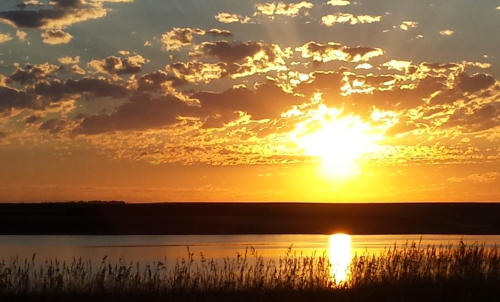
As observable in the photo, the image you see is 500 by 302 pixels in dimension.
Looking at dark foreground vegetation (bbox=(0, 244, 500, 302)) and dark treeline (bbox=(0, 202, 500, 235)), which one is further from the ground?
dark treeline (bbox=(0, 202, 500, 235))

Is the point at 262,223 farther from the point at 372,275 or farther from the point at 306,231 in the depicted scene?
the point at 372,275

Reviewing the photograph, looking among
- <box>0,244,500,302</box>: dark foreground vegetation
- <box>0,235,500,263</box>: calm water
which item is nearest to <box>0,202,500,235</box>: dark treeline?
<box>0,235,500,263</box>: calm water

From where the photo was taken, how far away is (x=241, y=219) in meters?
96.9

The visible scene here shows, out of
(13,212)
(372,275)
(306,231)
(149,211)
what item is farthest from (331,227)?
(372,275)

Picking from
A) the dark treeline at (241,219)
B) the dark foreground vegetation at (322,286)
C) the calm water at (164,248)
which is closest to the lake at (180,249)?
the calm water at (164,248)

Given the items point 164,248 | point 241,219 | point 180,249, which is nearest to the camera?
point 180,249

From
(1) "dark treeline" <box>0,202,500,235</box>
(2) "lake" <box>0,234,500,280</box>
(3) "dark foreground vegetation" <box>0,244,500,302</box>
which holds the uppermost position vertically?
(1) "dark treeline" <box>0,202,500,235</box>

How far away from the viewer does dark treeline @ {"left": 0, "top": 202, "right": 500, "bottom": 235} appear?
89.8 meters

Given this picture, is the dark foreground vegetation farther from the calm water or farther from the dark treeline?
the dark treeline

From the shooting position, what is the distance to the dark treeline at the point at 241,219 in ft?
294

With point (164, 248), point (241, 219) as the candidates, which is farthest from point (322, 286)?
point (241, 219)

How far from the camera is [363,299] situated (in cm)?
1689

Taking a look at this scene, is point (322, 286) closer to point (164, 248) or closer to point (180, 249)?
point (180, 249)

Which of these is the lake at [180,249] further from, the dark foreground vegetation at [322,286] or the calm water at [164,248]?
the dark foreground vegetation at [322,286]
